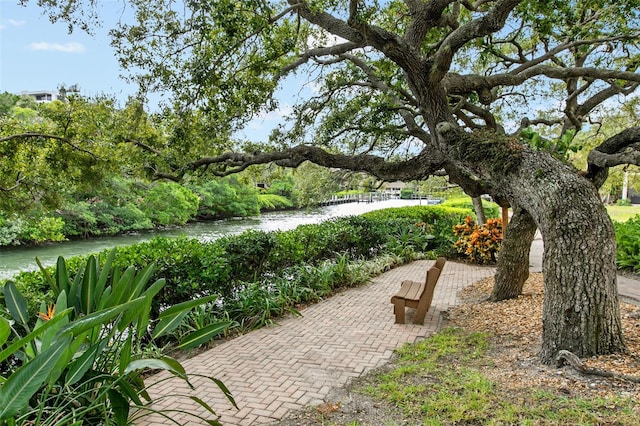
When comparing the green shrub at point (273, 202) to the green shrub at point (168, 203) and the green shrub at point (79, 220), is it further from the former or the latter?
the green shrub at point (79, 220)

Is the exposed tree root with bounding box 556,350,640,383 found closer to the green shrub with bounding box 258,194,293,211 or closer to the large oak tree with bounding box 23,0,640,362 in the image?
the large oak tree with bounding box 23,0,640,362

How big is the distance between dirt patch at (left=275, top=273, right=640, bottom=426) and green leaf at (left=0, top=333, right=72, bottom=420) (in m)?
1.81

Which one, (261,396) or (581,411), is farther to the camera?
(261,396)

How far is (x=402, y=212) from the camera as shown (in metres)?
13.1

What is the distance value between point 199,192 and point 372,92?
66.1ft

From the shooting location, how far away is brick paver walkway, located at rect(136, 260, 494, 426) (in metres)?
3.26

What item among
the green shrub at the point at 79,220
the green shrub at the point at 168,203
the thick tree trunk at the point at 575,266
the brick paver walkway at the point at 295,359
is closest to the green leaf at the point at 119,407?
the brick paver walkway at the point at 295,359

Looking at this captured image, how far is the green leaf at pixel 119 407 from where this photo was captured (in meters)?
2.01

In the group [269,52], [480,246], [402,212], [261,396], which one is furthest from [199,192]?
[261,396]

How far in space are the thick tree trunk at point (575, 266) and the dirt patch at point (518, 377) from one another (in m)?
0.19

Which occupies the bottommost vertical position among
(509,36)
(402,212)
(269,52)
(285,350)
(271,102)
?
(285,350)

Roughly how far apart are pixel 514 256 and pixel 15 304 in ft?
19.1

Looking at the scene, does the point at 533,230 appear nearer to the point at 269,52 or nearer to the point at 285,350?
the point at 285,350

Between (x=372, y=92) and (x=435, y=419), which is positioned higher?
(x=372, y=92)
